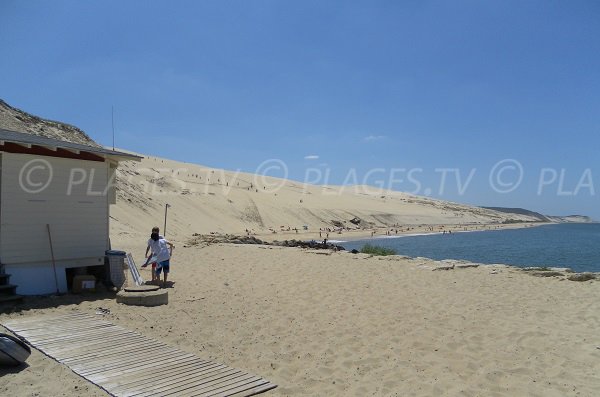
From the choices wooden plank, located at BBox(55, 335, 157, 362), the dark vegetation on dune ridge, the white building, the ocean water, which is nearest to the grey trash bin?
the white building

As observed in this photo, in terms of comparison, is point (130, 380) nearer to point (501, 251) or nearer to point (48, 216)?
point (48, 216)

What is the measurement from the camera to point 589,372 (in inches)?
239

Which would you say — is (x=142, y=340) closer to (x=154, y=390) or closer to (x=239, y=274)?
(x=154, y=390)

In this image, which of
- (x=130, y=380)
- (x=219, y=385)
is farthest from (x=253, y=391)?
(x=130, y=380)

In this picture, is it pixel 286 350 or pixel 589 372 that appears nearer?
pixel 589 372

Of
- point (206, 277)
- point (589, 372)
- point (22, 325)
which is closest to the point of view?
point (589, 372)

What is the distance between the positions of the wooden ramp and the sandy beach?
0.24 metres

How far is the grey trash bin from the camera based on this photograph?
1056 cm

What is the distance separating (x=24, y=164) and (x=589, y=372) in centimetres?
1052

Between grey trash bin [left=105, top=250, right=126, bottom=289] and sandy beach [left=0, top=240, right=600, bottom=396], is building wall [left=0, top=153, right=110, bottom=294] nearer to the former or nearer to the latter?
grey trash bin [left=105, top=250, right=126, bottom=289]

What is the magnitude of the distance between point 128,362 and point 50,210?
5.45 meters

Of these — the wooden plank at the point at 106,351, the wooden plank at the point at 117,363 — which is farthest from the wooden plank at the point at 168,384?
the wooden plank at the point at 106,351

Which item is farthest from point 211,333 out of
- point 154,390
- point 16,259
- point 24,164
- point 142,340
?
point 24,164

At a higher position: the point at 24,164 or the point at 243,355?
the point at 24,164
